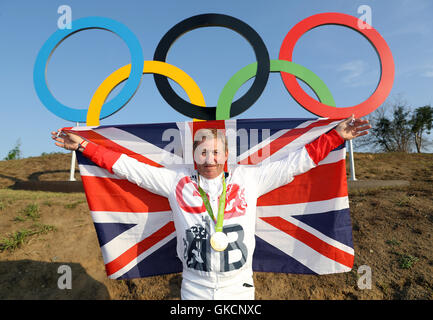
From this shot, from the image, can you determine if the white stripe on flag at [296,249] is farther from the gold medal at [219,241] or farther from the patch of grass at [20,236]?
the patch of grass at [20,236]

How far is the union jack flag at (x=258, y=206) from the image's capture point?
112 inches

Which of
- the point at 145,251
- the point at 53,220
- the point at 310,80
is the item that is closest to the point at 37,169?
the point at 53,220

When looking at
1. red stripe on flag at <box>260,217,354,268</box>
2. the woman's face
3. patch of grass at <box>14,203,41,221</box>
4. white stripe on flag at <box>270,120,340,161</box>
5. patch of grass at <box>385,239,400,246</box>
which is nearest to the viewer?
the woman's face

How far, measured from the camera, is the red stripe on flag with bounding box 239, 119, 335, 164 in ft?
9.71

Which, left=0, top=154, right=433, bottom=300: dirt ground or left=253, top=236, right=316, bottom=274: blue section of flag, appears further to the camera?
left=0, top=154, right=433, bottom=300: dirt ground

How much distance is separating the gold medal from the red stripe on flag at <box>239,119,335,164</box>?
1.21 metres

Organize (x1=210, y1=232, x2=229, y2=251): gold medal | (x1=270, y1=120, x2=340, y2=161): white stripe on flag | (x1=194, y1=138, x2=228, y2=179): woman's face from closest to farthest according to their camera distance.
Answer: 1. (x1=210, y1=232, x2=229, y2=251): gold medal
2. (x1=194, y1=138, x2=228, y2=179): woman's face
3. (x1=270, y1=120, x2=340, y2=161): white stripe on flag

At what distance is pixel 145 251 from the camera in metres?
2.95

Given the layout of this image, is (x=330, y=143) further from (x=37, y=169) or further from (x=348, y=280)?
(x=37, y=169)

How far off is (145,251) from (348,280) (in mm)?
3004

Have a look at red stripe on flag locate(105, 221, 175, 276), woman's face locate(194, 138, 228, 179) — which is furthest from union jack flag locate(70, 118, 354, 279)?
woman's face locate(194, 138, 228, 179)

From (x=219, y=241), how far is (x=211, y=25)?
2801 millimetres

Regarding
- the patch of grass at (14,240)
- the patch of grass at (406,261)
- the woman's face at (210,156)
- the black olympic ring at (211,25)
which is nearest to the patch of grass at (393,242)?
the patch of grass at (406,261)

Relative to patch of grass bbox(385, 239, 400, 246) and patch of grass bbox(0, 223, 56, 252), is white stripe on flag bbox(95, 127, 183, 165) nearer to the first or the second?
patch of grass bbox(0, 223, 56, 252)
